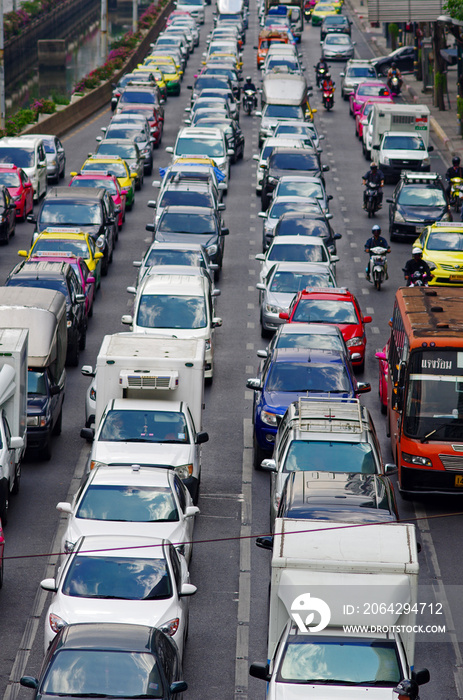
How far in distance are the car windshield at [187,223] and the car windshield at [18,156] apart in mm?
8872

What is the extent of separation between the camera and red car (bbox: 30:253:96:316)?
26.6 m

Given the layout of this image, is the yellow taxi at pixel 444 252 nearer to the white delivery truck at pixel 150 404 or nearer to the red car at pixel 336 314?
the red car at pixel 336 314

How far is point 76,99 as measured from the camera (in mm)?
56812

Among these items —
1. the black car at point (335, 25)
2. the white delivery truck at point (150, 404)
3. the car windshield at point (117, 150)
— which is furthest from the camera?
the black car at point (335, 25)

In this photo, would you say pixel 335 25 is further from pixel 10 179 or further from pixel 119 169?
pixel 10 179

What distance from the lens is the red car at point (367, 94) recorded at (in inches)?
2109

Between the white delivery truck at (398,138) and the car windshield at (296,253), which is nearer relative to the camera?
the car windshield at (296,253)

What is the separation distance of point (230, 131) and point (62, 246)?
17884mm

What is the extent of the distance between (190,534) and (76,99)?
43.5m

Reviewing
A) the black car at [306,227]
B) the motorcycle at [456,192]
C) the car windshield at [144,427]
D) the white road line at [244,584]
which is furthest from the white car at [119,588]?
the motorcycle at [456,192]

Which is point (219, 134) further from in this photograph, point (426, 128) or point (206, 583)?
point (206, 583)

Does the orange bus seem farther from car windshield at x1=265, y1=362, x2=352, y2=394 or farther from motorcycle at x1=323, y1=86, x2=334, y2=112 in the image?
motorcycle at x1=323, y1=86, x2=334, y2=112

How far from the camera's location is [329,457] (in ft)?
54.0

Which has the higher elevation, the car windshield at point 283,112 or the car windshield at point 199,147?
the car windshield at point 199,147
